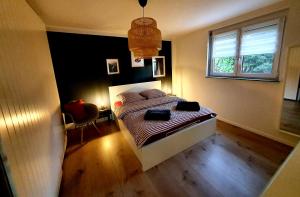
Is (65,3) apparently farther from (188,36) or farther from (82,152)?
(188,36)

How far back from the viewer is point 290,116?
219 centimetres

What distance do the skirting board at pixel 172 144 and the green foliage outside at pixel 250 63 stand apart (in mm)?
1284

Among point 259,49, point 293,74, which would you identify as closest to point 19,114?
point 293,74

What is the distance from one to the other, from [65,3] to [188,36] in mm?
3046

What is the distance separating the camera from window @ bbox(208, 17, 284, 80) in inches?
91.4

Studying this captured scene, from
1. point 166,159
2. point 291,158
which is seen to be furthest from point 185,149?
point 291,158

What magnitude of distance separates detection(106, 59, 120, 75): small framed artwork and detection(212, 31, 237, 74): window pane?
2.43 m

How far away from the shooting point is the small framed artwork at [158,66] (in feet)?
13.4

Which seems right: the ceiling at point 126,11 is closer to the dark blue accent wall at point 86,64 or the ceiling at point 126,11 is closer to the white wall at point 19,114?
the dark blue accent wall at point 86,64

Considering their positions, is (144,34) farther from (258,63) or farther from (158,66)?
(158,66)

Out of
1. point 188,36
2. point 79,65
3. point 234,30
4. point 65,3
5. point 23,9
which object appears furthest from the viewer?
point 188,36

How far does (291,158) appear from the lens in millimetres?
857

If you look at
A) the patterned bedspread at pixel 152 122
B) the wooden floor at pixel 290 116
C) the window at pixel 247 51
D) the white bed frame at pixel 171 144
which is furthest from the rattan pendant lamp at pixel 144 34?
the wooden floor at pixel 290 116

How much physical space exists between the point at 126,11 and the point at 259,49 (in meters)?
2.44
